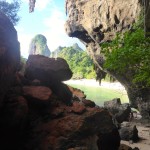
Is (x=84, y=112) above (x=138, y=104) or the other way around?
above

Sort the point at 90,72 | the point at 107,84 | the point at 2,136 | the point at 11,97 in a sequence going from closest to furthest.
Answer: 1. the point at 2,136
2. the point at 11,97
3. the point at 107,84
4. the point at 90,72

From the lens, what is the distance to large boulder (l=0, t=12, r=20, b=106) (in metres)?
9.81

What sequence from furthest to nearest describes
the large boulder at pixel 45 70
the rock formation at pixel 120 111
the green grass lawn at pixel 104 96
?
the green grass lawn at pixel 104 96, the rock formation at pixel 120 111, the large boulder at pixel 45 70

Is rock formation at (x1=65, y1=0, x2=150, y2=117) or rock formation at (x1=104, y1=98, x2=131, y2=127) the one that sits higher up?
rock formation at (x1=65, y1=0, x2=150, y2=117)

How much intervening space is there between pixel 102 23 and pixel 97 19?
1.16 meters

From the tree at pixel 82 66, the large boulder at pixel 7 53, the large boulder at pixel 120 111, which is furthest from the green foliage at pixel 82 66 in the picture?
the large boulder at pixel 7 53

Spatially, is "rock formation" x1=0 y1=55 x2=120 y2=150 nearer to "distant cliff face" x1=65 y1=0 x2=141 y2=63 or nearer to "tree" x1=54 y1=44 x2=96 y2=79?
"distant cliff face" x1=65 y1=0 x2=141 y2=63

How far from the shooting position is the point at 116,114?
34.4m

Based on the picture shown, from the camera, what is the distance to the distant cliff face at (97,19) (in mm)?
30812

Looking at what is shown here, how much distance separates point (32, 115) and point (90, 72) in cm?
10613

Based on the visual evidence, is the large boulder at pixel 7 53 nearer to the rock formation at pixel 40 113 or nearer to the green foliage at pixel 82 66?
the rock formation at pixel 40 113

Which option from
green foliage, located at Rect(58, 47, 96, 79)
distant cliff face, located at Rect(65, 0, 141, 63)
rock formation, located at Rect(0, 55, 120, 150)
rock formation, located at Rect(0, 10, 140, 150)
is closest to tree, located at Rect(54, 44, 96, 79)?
green foliage, located at Rect(58, 47, 96, 79)

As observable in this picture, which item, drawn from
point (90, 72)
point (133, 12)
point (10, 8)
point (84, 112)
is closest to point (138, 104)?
point (133, 12)

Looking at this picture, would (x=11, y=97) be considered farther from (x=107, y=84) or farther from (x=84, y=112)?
(x=107, y=84)
